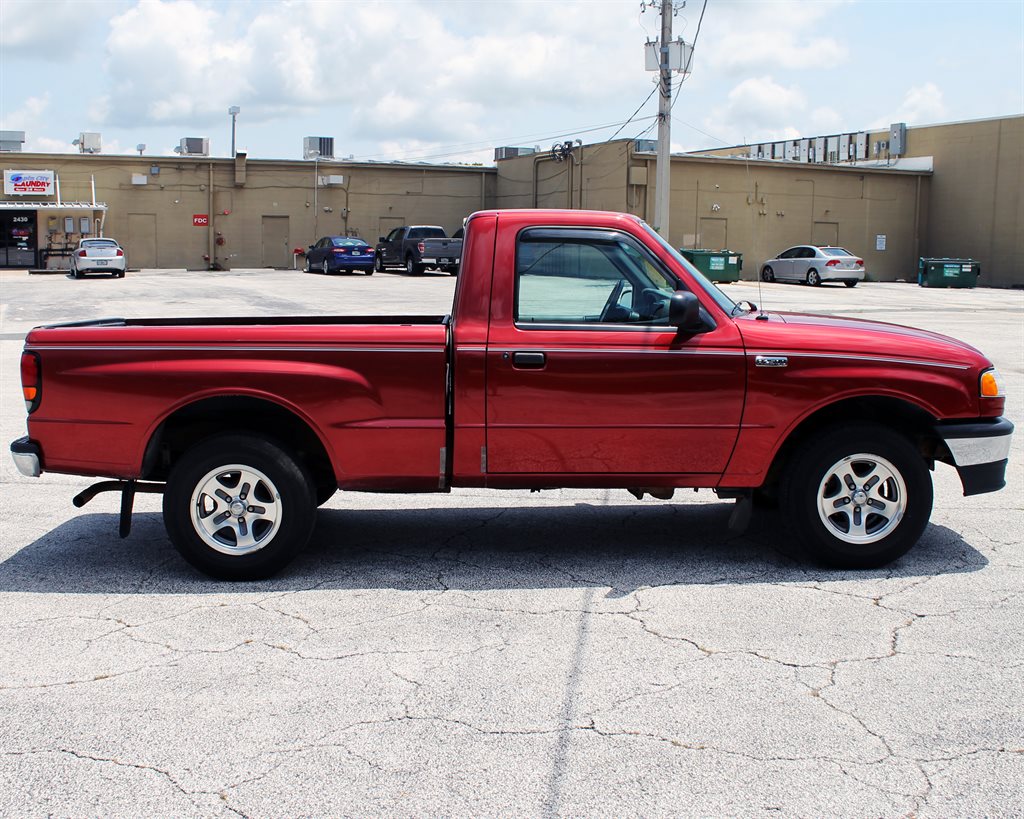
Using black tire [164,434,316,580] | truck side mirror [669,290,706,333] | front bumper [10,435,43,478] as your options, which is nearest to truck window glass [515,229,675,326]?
truck side mirror [669,290,706,333]

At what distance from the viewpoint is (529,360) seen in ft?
18.6

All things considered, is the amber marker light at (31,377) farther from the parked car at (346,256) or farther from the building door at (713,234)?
the building door at (713,234)

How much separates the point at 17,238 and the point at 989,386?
49.0 meters

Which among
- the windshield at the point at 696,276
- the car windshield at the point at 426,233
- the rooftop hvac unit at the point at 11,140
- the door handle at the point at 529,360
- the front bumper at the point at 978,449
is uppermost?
the rooftop hvac unit at the point at 11,140

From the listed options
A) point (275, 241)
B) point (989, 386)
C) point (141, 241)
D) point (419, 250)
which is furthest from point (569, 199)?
point (989, 386)

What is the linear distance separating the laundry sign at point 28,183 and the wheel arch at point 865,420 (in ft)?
155

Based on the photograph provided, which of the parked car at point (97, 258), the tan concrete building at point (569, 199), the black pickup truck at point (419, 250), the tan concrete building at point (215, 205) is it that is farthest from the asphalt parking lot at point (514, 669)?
the tan concrete building at point (215, 205)

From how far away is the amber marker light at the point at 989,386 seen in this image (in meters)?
5.96

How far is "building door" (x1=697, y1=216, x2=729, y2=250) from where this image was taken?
46.8 metres

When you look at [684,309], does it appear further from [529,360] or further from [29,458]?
[29,458]

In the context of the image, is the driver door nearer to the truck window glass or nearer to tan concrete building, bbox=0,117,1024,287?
the truck window glass

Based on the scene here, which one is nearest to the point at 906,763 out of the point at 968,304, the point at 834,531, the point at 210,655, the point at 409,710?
the point at 409,710

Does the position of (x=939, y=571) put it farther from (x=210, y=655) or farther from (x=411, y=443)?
(x=210, y=655)

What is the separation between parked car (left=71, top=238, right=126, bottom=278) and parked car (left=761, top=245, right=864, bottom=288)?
2358 cm
